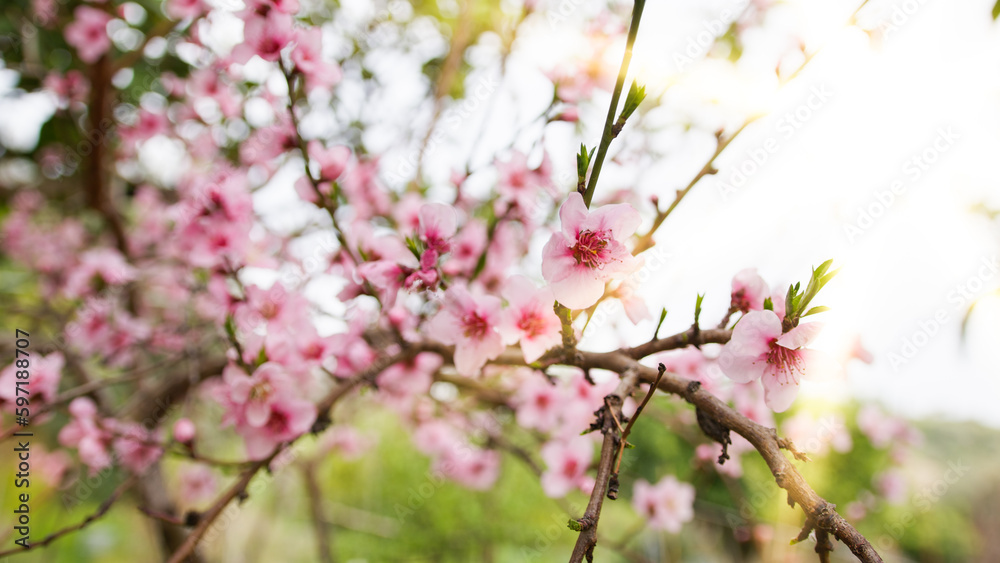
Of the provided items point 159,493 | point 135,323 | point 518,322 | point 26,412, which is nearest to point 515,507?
point 159,493

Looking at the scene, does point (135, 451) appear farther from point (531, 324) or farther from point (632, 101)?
point (632, 101)

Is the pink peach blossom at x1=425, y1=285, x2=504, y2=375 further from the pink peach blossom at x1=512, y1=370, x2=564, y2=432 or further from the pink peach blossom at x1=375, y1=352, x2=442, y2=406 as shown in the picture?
the pink peach blossom at x1=512, y1=370, x2=564, y2=432

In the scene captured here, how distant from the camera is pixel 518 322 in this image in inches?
30.6

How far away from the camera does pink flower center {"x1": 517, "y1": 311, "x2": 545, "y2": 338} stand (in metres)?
0.76

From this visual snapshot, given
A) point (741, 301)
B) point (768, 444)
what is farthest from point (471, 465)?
point (768, 444)

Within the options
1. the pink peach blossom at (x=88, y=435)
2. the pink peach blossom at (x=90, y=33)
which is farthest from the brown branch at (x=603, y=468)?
the pink peach blossom at (x=90, y=33)

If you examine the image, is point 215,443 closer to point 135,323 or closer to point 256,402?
point 135,323

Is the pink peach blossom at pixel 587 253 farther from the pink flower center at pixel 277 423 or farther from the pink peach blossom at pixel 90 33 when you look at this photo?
the pink peach blossom at pixel 90 33

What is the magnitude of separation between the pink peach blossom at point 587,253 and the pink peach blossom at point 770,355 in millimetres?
165

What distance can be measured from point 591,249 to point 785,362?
31 cm

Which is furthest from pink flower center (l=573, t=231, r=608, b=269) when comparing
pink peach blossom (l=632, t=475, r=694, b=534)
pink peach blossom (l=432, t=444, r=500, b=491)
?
pink peach blossom (l=432, t=444, r=500, b=491)

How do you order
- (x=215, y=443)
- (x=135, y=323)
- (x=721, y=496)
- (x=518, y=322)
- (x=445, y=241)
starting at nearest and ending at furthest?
(x=518, y=322) < (x=445, y=241) < (x=135, y=323) < (x=215, y=443) < (x=721, y=496)

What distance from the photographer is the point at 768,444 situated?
565 millimetres

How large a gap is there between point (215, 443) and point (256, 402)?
4110mm
